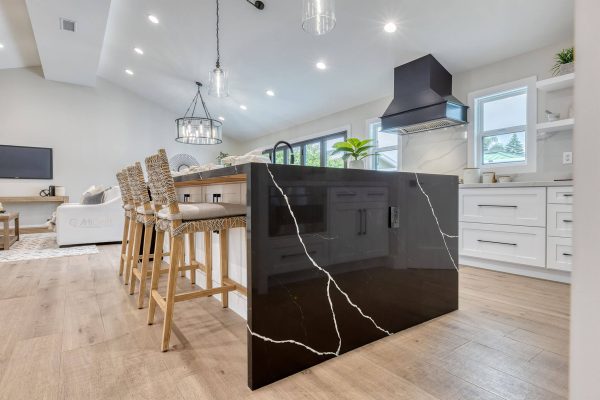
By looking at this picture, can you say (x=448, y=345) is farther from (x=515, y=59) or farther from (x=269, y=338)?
(x=515, y=59)

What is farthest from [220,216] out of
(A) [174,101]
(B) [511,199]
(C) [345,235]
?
(A) [174,101]

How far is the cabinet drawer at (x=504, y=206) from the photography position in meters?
2.90

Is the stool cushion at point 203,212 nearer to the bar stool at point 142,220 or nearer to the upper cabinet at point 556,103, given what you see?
the bar stool at point 142,220

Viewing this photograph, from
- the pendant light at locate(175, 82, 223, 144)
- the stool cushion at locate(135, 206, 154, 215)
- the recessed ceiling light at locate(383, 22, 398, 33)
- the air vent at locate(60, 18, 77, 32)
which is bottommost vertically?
the stool cushion at locate(135, 206, 154, 215)

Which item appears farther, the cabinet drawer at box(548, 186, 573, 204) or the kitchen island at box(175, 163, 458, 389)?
the cabinet drawer at box(548, 186, 573, 204)

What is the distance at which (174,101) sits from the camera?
7918 mm

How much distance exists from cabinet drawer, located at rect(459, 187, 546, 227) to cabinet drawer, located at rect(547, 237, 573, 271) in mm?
185

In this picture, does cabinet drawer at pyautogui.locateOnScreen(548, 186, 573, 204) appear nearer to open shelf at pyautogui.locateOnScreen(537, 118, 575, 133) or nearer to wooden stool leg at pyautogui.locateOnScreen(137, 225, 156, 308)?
open shelf at pyautogui.locateOnScreen(537, 118, 575, 133)

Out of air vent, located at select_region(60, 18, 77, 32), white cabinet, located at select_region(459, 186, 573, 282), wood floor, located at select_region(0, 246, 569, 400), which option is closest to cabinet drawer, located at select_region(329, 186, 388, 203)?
wood floor, located at select_region(0, 246, 569, 400)

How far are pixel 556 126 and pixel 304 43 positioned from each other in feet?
10.4

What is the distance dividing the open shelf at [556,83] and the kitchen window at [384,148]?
76.7 inches

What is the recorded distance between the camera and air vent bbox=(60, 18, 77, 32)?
4.61 metres

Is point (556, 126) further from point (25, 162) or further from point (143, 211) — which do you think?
point (25, 162)

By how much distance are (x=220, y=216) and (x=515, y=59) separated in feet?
12.7
